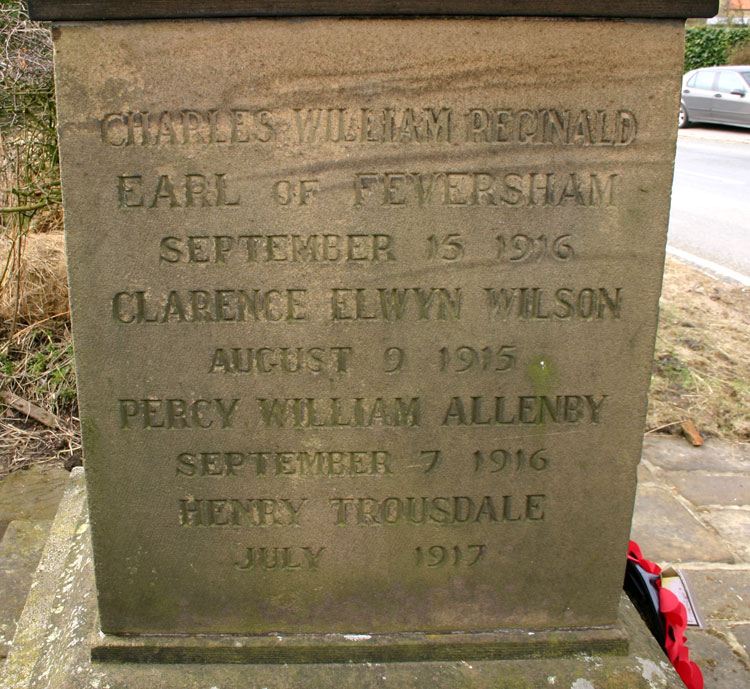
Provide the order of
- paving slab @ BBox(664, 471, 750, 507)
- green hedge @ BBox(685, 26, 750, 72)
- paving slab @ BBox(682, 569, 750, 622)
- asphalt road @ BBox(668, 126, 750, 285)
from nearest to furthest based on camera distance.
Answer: paving slab @ BBox(682, 569, 750, 622)
paving slab @ BBox(664, 471, 750, 507)
asphalt road @ BBox(668, 126, 750, 285)
green hedge @ BBox(685, 26, 750, 72)

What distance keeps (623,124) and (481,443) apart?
0.90 m

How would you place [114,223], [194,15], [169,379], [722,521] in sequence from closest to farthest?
[194,15], [114,223], [169,379], [722,521]

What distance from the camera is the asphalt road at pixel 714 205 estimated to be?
7.84m

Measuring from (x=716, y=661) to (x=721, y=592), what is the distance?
1.38 ft

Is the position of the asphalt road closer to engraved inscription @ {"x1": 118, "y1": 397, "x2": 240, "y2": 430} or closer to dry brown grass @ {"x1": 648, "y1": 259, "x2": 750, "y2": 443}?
dry brown grass @ {"x1": 648, "y1": 259, "x2": 750, "y2": 443}

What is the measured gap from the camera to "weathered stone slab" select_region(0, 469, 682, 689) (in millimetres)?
2043

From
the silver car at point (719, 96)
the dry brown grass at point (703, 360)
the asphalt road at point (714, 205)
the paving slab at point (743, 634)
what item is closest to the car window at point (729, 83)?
the silver car at point (719, 96)

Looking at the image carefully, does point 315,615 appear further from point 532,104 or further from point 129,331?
point 532,104

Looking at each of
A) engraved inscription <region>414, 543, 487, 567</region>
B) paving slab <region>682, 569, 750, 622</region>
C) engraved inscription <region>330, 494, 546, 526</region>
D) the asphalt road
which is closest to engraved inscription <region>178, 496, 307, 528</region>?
engraved inscription <region>330, 494, 546, 526</region>

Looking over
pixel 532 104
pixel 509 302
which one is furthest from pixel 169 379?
pixel 532 104

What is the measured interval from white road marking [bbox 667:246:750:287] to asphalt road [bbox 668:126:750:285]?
3 cm

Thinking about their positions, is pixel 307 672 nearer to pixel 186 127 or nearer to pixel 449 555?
pixel 449 555

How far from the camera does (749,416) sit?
4.21m

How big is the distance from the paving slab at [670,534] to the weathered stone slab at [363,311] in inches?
39.5
